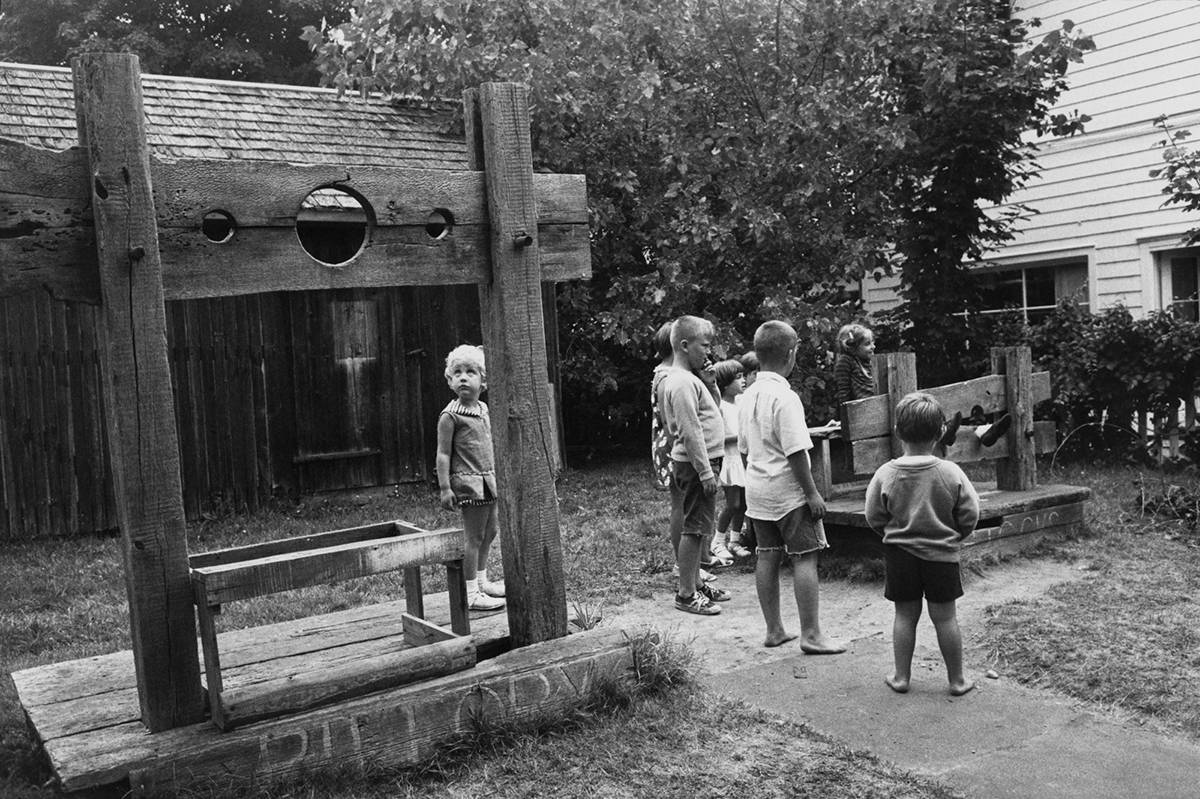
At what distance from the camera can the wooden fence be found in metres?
10.5

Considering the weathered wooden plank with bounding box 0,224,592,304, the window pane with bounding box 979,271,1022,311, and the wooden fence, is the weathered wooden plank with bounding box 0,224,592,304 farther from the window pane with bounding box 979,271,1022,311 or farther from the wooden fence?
the window pane with bounding box 979,271,1022,311

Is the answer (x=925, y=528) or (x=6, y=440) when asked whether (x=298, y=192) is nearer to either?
(x=925, y=528)

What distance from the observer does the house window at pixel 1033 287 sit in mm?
14727

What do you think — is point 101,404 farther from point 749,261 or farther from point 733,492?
point 749,261

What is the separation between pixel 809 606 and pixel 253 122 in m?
9.37

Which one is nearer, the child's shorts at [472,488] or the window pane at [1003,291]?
the child's shorts at [472,488]

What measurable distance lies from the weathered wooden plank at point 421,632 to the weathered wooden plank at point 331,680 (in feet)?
0.41

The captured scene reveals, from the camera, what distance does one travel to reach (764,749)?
14.4 ft

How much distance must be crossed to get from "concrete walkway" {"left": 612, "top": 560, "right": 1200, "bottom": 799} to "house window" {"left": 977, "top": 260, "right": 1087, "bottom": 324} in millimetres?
9221

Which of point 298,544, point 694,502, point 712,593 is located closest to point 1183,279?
point 712,593

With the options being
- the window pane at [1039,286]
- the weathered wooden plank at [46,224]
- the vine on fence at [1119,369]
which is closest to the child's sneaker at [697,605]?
the weathered wooden plank at [46,224]

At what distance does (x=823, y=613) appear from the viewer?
21.7 feet

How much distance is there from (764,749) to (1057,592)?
324 cm

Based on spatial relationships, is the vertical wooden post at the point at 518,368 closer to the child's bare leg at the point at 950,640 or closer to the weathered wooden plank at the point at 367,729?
the weathered wooden plank at the point at 367,729
